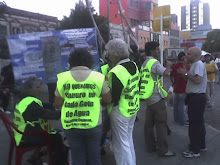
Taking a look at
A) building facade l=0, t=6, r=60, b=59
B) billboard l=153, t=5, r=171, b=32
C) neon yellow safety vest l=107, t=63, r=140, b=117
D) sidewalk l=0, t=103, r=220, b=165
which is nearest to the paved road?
sidewalk l=0, t=103, r=220, b=165

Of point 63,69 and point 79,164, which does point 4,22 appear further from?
point 79,164

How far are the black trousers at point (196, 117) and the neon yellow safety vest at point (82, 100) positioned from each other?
1.99 meters

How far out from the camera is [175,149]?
15.5 feet

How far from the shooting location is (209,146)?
486cm

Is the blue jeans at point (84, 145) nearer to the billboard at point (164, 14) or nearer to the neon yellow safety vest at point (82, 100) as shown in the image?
the neon yellow safety vest at point (82, 100)

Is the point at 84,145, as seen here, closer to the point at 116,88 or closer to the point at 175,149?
the point at 116,88

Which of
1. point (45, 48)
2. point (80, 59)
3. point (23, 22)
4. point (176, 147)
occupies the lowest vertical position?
point (176, 147)

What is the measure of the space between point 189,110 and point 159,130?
56 cm

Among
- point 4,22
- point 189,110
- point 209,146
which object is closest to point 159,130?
point 189,110

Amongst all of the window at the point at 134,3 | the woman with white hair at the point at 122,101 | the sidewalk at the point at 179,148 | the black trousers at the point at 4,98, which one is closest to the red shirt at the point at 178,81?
the sidewalk at the point at 179,148

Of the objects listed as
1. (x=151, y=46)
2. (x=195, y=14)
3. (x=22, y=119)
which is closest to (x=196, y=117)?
(x=151, y=46)

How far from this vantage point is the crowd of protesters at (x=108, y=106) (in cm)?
273

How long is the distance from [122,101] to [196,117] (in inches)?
63.1

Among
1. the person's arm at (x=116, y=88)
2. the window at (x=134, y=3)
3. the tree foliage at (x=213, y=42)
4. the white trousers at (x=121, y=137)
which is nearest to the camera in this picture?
the person's arm at (x=116, y=88)
